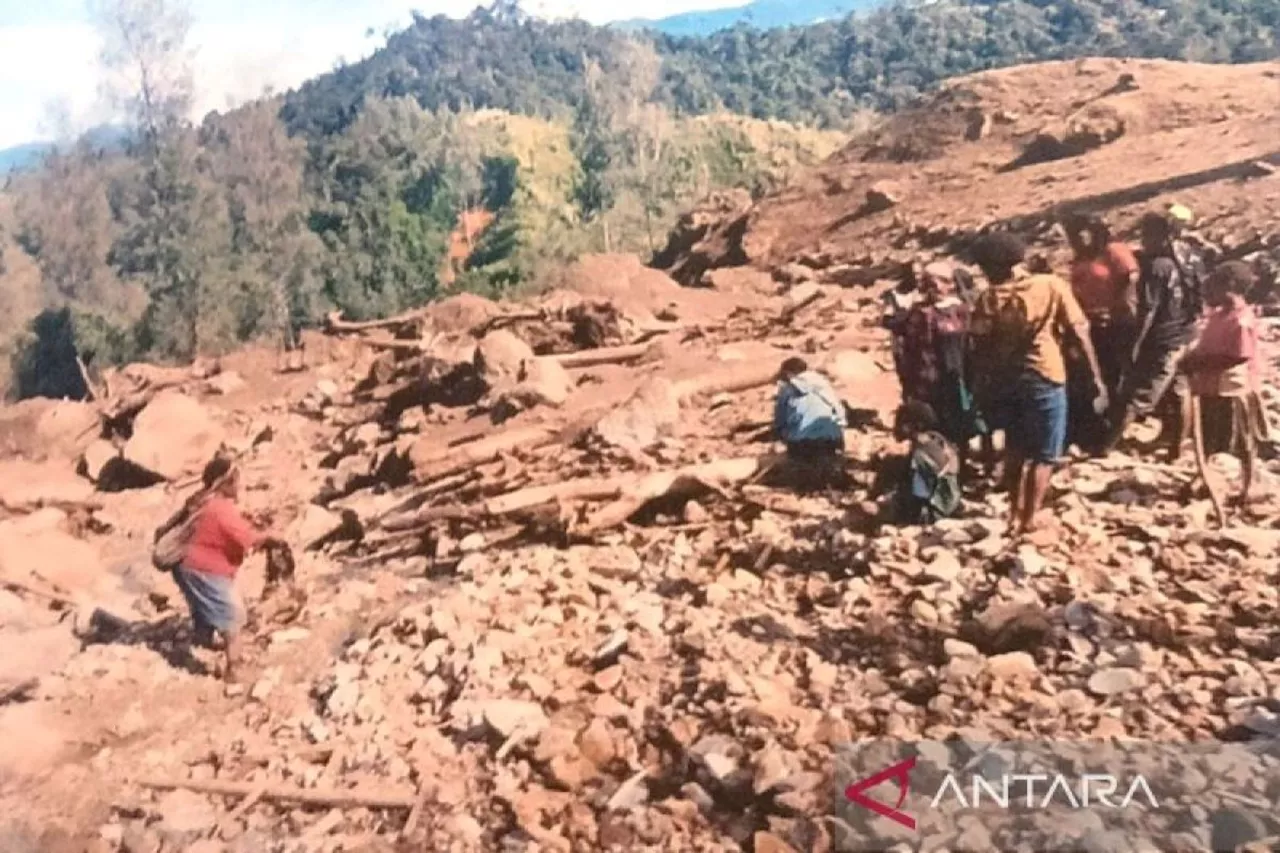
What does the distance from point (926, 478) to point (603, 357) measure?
3.91 meters

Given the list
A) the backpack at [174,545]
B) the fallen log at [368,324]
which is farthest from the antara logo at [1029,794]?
the fallen log at [368,324]

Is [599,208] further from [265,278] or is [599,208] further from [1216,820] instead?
[1216,820]

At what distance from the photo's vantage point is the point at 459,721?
3270 millimetres

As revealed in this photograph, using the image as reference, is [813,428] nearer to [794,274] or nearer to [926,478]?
[926,478]

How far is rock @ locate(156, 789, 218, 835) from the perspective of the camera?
3027 millimetres

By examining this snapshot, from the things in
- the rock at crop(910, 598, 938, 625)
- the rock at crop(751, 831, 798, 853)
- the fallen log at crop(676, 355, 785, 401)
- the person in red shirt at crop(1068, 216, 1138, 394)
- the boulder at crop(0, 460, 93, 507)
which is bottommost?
the rock at crop(751, 831, 798, 853)

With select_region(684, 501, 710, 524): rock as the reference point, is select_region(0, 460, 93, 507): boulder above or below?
above

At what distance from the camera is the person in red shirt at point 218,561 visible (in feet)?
12.9

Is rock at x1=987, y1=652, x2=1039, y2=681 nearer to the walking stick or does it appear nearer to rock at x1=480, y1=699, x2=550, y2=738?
the walking stick

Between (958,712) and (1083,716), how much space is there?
0.28 meters

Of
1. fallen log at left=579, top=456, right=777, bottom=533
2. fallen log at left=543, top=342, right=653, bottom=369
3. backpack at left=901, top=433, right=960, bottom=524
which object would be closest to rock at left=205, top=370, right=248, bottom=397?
fallen log at left=543, top=342, right=653, bottom=369

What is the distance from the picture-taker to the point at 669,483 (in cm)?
442

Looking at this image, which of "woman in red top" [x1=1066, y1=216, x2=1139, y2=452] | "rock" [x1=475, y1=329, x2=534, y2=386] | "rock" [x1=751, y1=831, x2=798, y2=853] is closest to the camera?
"rock" [x1=751, y1=831, x2=798, y2=853]

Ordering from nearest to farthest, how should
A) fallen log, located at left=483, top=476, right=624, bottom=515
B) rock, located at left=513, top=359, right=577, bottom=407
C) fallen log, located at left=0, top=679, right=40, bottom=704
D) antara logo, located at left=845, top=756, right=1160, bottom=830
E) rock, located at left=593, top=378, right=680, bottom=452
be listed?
antara logo, located at left=845, top=756, right=1160, bottom=830, fallen log, located at left=0, top=679, right=40, bottom=704, fallen log, located at left=483, top=476, right=624, bottom=515, rock, located at left=593, top=378, right=680, bottom=452, rock, located at left=513, top=359, right=577, bottom=407
